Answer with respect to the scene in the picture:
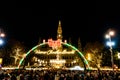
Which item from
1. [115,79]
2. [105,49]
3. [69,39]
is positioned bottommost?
[115,79]

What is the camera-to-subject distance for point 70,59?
106 m

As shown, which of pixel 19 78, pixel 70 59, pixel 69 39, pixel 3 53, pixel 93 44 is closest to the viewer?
pixel 19 78

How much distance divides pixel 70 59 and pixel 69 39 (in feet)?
52.8

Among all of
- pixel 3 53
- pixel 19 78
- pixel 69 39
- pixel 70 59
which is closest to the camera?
pixel 19 78

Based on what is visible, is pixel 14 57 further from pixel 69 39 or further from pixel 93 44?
pixel 69 39

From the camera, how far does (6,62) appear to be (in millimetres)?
76062

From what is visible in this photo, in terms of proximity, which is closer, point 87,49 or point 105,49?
point 105,49

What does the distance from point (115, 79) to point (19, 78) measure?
26.2ft

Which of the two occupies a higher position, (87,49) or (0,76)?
(87,49)

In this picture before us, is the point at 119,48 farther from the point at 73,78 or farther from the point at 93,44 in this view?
the point at 73,78

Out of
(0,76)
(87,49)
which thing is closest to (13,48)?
(87,49)

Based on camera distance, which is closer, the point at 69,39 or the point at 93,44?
the point at 93,44

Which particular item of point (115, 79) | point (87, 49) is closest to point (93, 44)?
point (87, 49)

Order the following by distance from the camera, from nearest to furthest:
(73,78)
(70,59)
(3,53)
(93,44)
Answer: (73,78) → (3,53) → (93,44) → (70,59)
